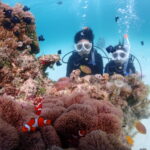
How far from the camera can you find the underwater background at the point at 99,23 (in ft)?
69.2

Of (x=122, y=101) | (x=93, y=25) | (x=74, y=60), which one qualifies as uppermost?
(x=93, y=25)

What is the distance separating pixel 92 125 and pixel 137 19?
64.6 meters

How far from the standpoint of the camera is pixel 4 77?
4566 mm

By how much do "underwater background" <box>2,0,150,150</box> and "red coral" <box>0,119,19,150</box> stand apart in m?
3.65

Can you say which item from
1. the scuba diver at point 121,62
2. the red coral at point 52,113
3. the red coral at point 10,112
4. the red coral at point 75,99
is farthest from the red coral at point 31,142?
the scuba diver at point 121,62

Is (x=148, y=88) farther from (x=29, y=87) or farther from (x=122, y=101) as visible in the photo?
(x=29, y=87)

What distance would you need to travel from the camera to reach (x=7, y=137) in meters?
2.23

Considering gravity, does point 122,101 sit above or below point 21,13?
below

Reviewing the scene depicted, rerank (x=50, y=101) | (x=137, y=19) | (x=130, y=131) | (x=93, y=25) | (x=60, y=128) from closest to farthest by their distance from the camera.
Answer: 1. (x=60, y=128)
2. (x=50, y=101)
3. (x=130, y=131)
4. (x=137, y=19)
5. (x=93, y=25)

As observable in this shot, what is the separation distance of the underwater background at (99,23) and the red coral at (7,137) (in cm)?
365

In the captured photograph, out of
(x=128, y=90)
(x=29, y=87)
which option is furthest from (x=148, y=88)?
(x=29, y=87)

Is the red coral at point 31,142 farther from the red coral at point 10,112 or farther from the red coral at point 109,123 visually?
the red coral at point 109,123

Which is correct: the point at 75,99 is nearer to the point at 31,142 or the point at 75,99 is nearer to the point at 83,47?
the point at 31,142

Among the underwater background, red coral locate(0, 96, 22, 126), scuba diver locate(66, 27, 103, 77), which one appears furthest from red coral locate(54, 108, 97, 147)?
scuba diver locate(66, 27, 103, 77)
